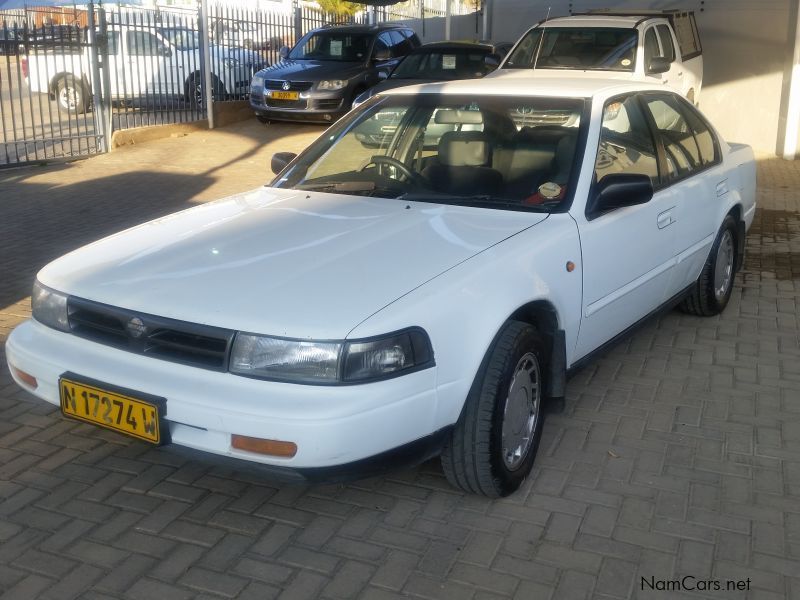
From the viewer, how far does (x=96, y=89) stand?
12562 mm

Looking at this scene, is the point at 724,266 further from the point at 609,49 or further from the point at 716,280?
the point at 609,49

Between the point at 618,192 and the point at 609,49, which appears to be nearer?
the point at 618,192

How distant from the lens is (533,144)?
171 inches

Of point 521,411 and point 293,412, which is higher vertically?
point 293,412

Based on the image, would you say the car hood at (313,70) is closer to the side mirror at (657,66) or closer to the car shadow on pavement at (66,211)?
the car shadow on pavement at (66,211)

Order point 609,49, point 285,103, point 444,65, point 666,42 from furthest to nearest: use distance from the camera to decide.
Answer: point 285,103
point 444,65
point 666,42
point 609,49

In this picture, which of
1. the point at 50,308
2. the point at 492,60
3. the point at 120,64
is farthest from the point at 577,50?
the point at 50,308

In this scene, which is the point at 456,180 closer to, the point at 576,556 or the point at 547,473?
the point at 547,473

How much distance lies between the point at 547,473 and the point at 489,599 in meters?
0.97

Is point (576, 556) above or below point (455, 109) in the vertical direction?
below

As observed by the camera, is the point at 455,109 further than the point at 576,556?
Yes

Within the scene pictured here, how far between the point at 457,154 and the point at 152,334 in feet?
6.02

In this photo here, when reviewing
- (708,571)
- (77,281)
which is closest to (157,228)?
(77,281)

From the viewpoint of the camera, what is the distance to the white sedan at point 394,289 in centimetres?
303
